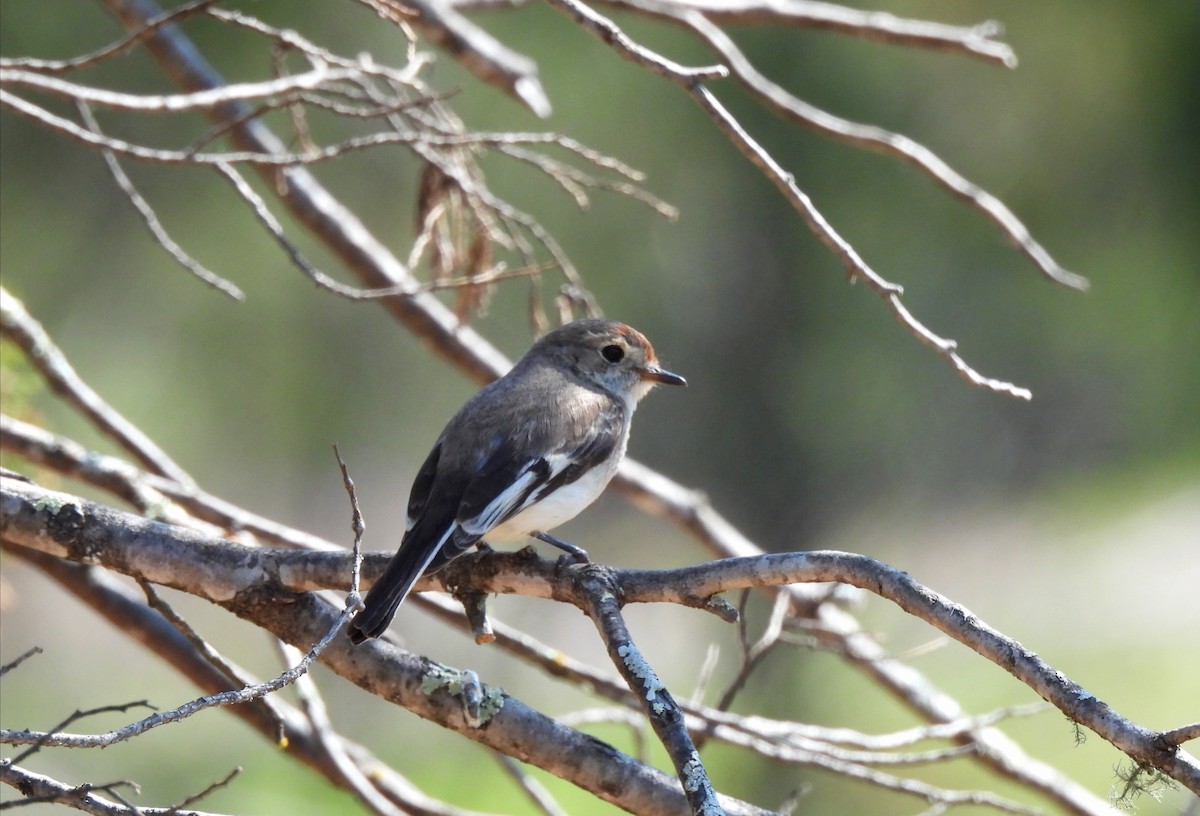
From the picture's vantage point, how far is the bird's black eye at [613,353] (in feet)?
11.9

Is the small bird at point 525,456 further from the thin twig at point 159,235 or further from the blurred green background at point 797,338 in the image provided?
the blurred green background at point 797,338

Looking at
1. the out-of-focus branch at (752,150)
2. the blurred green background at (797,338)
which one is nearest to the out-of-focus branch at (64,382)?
the out-of-focus branch at (752,150)

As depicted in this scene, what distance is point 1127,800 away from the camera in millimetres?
1632

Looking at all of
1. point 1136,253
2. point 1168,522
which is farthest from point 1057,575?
point 1136,253

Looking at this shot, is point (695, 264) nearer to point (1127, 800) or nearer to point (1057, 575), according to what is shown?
point (1057, 575)

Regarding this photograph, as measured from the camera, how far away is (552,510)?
289cm

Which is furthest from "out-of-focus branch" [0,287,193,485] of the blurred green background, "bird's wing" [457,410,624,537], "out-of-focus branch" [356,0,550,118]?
the blurred green background

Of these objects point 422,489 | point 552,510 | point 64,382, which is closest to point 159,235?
point 422,489

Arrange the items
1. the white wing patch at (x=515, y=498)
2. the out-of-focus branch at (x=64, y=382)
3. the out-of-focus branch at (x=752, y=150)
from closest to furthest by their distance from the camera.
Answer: the out-of-focus branch at (x=752, y=150) → the white wing patch at (x=515, y=498) → the out-of-focus branch at (x=64, y=382)

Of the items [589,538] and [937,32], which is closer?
[937,32]

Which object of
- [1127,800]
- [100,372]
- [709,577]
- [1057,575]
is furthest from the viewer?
[1057,575]

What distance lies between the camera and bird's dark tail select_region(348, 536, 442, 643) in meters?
2.16

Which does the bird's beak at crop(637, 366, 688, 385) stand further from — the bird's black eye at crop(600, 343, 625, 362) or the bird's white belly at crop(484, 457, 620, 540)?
the bird's white belly at crop(484, 457, 620, 540)

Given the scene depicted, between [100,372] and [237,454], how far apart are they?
116cm
